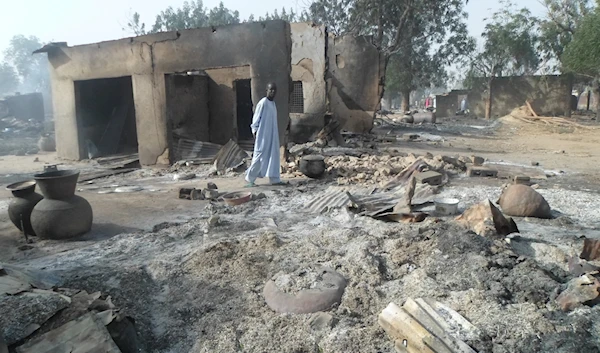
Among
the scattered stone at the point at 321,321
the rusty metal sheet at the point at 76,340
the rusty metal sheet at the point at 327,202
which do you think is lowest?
the scattered stone at the point at 321,321

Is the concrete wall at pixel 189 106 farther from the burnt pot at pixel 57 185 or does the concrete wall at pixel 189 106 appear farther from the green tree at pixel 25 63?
the green tree at pixel 25 63

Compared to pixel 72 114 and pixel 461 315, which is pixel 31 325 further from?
pixel 72 114

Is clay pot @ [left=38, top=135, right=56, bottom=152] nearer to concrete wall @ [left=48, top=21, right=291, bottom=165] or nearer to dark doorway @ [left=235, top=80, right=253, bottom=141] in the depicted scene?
concrete wall @ [left=48, top=21, right=291, bottom=165]

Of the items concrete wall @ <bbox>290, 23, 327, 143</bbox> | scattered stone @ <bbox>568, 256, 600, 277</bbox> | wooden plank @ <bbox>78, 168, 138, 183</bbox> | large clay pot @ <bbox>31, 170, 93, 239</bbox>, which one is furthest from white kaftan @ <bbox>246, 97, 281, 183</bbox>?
concrete wall @ <bbox>290, 23, 327, 143</bbox>

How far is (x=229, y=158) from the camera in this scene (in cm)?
928

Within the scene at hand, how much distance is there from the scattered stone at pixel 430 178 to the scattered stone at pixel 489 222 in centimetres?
220

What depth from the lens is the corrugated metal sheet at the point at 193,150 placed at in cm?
1034

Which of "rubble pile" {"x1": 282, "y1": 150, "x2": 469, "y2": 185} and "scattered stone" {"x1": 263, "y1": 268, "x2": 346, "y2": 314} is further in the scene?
"rubble pile" {"x1": 282, "y1": 150, "x2": 469, "y2": 185}

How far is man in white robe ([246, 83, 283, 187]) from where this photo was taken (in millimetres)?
7367

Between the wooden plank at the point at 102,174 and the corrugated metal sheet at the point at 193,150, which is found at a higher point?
the corrugated metal sheet at the point at 193,150

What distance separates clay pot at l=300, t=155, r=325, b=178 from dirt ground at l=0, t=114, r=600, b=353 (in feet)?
5.01

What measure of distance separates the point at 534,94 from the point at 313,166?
2254 centimetres

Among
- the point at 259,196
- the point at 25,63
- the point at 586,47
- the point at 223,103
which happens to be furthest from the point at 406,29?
the point at 25,63

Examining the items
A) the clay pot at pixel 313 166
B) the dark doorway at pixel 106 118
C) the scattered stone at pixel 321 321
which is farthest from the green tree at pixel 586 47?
the scattered stone at pixel 321 321
